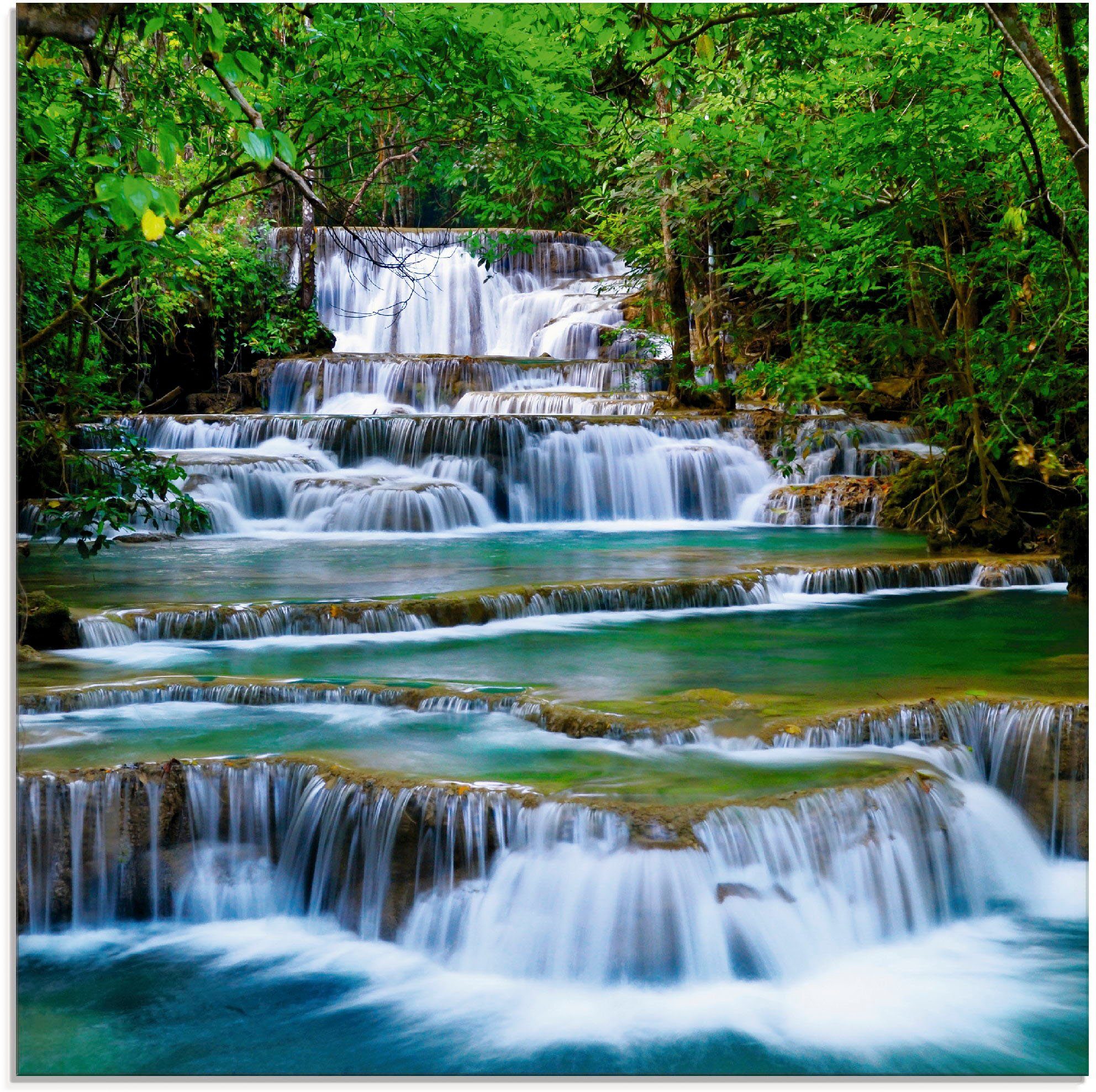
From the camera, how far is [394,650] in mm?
7105

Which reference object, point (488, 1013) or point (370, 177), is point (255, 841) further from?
point (370, 177)

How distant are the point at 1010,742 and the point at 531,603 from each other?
3589 millimetres

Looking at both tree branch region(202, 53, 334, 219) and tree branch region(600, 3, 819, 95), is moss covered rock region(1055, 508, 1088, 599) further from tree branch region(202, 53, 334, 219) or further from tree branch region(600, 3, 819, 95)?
tree branch region(202, 53, 334, 219)

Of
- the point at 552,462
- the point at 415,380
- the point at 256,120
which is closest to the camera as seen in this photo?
the point at 256,120

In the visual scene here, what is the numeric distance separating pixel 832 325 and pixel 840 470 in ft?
15.0

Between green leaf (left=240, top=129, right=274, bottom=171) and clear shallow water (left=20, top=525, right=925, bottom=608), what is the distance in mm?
5502

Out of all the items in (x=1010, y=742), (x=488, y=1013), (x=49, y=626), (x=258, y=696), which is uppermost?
(x=49, y=626)

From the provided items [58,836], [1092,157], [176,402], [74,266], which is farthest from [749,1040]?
[176,402]

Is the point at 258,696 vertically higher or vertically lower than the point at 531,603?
lower

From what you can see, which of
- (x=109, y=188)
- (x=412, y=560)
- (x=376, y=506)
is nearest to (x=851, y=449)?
(x=376, y=506)

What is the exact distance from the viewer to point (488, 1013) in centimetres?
399

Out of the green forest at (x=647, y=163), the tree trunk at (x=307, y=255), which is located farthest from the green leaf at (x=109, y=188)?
the tree trunk at (x=307, y=255)

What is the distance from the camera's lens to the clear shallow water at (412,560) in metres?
8.60

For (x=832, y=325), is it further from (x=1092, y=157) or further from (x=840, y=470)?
(x=1092, y=157)
